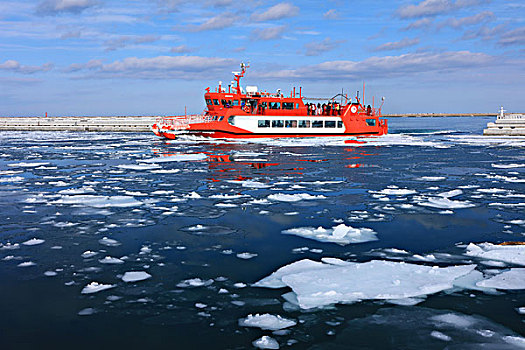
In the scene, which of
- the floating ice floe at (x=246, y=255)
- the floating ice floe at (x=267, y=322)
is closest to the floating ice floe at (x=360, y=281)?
the floating ice floe at (x=267, y=322)

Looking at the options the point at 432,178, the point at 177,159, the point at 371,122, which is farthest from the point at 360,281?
the point at 371,122

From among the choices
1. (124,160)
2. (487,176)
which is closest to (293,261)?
(487,176)

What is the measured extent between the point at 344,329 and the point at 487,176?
47.0 feet

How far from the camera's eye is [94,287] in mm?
6027

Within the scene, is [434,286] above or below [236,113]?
below

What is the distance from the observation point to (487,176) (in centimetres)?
1691

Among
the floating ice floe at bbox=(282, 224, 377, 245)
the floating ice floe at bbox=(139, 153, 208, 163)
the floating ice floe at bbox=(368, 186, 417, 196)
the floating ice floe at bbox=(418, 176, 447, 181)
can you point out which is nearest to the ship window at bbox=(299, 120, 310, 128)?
the floating ice floe at bbox=(139, 153, 208, 163)

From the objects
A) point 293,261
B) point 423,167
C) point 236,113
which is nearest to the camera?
point 293,261

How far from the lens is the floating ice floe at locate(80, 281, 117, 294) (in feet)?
19.4

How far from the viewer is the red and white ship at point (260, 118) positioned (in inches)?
1478

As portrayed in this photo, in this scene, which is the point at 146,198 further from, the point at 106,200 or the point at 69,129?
the point at 69,129

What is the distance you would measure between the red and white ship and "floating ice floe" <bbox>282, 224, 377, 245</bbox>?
28983 millimetres

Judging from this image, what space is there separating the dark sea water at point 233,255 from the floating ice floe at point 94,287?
2.3 inches

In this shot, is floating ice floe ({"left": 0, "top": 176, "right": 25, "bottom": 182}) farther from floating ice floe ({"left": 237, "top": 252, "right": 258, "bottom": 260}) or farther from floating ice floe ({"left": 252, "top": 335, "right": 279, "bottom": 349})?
floating ice floe ({"left": 252, "top": 335, "right": 279, "bottom": 349})
